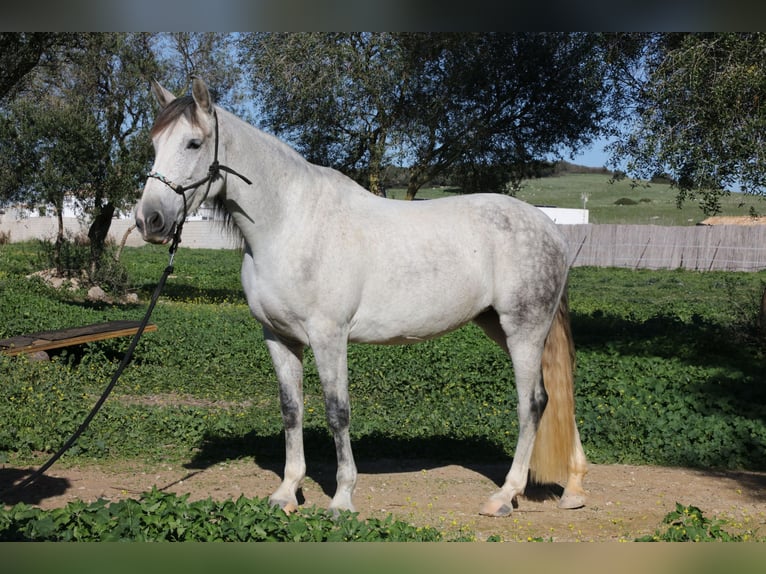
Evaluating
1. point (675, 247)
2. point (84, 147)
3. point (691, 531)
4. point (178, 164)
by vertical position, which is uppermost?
point (84, 147)

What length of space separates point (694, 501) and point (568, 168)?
10844cm

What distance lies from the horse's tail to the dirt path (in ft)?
0.92

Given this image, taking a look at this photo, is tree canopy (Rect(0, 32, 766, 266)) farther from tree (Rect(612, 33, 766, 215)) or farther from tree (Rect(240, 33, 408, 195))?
tree (Rect(612, 33, 766, 215))

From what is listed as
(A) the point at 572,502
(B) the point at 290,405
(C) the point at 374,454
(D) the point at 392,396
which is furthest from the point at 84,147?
(A) the point at 572,502

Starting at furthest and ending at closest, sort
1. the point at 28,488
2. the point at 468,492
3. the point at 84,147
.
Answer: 1. the point at 84,147
2. the point at 468,492
3. the point at 28,488

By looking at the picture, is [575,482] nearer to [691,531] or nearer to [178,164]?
[691,531]

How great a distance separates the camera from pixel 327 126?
725 inches

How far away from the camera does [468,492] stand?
5844 millimetres

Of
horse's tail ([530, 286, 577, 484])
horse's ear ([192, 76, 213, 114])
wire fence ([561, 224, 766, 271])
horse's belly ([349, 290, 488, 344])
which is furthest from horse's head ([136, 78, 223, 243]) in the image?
wire fence ([561, 224, 766, 271])

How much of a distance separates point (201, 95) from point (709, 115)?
8.18 metres

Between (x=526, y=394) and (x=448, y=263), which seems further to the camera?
(x=526, y=394)

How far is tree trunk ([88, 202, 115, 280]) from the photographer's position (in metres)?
18.2

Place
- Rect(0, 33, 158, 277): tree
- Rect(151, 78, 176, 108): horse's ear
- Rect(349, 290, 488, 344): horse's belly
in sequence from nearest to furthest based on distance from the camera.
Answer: Rect(151, 78, 176, 108): horse's ear, Rect(349, 290, 488, 344): horse's belly, Rect(0, 33, 158, 277): tree

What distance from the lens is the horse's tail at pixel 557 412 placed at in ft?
18.7
